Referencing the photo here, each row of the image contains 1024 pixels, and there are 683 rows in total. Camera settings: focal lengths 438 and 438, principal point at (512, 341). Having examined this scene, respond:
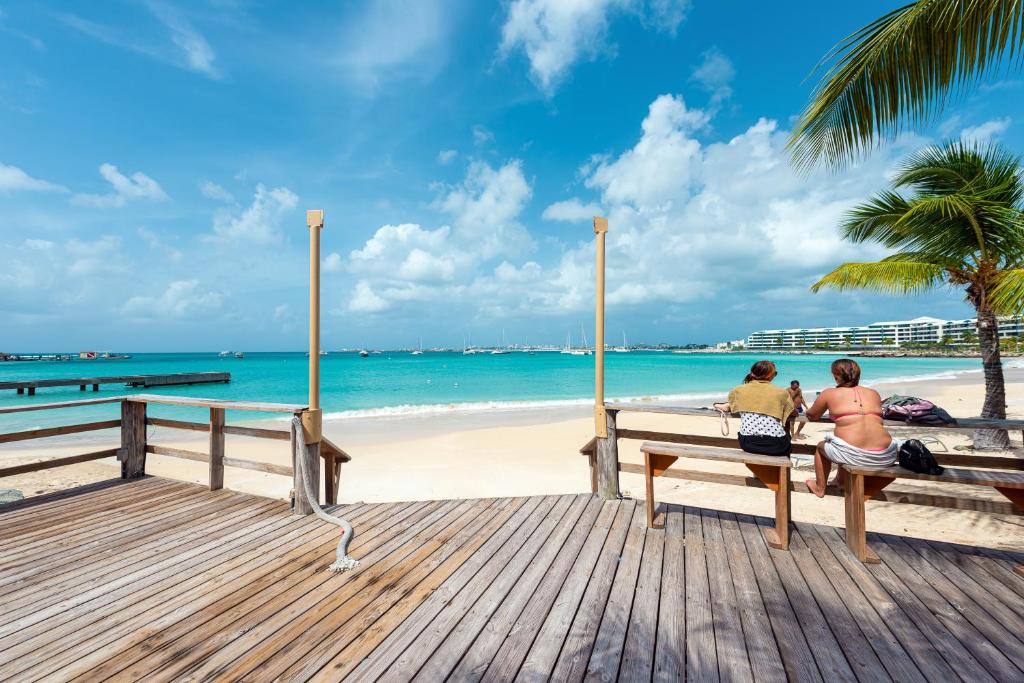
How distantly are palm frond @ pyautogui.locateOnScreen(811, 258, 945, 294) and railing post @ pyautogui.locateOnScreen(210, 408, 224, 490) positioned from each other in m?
9.45

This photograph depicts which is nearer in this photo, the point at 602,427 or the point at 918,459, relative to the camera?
the point at 918,459

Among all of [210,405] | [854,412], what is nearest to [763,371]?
[854,412]

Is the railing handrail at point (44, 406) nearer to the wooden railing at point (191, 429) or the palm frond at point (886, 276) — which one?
the wooden railing at point (191, 429)

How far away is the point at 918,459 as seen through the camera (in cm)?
300

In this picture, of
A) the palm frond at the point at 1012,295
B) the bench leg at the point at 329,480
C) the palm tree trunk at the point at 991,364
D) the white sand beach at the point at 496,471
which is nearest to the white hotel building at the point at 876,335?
the palm tree trunk at the point at 991,364

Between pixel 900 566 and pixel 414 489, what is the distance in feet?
21.3

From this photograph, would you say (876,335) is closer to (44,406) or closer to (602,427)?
(602,427)

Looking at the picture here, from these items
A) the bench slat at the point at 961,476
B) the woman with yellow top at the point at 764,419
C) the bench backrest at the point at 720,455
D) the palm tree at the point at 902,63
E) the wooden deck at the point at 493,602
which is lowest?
the wooden deck at the point at 493,602

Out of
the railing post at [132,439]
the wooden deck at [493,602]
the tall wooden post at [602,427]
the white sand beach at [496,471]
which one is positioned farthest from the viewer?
the white sand beach at [496,471]

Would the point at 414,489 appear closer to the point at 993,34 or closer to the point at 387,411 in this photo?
the point at 993,34

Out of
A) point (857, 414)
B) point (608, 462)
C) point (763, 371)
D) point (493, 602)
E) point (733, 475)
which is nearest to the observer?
point (493, 602)

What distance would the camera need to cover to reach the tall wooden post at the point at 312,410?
13.2 feet

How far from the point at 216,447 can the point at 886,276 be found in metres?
10.3

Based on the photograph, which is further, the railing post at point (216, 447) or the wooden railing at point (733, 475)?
the railing post at point (216, 447)
